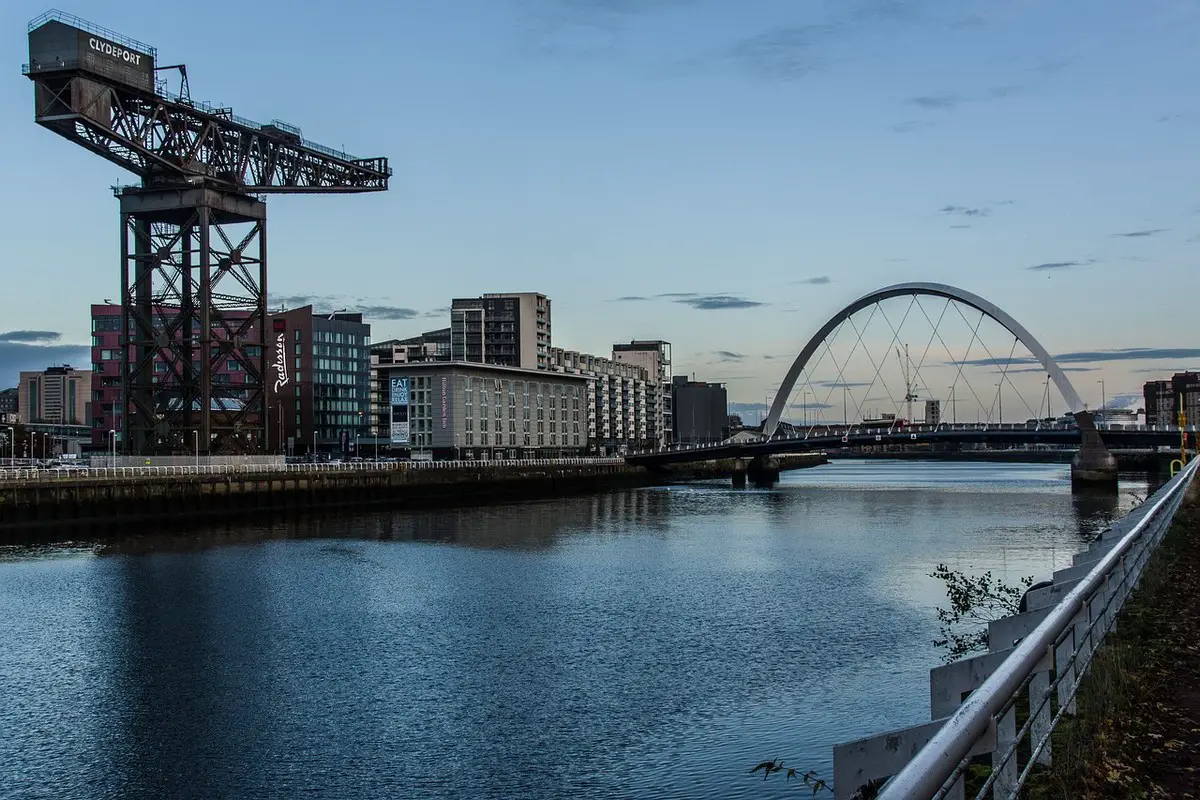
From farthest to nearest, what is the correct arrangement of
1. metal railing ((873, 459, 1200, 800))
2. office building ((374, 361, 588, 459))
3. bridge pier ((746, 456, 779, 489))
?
office building ((374, 361, 588, 459)) → bridge pier ((746, 456, 779, 489)) → metal railing ((873, 459, 1200, 800))

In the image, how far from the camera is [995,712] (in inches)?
195

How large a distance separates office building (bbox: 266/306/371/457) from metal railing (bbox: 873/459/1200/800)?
150467 mm

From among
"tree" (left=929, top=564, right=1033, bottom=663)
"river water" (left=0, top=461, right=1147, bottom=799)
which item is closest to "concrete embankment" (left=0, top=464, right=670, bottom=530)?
"river water" (left=0, top=461, right=1147, bottom=799)

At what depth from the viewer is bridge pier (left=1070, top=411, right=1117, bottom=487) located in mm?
105312

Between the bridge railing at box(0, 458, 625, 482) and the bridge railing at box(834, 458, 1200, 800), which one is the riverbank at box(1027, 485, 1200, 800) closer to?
the bridge railing at box(834, 458, 1200, 800)

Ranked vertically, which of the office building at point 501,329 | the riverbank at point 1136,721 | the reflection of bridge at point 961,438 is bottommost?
the riverbank at point 1136,721

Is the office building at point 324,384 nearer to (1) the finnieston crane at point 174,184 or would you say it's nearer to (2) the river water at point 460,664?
(1) the finnieston crane at point 174,184

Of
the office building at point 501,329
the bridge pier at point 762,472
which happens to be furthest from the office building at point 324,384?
the bridge pier at point 762,472

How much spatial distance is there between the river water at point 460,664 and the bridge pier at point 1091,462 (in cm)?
5718

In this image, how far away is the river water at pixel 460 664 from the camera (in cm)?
1756

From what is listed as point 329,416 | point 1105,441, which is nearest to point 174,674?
point 1105,441

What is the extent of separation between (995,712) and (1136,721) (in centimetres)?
426

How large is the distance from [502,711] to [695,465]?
159048mm

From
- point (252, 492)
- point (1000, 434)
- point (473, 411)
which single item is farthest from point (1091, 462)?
point (252, 492)
